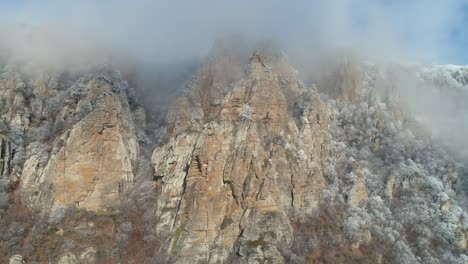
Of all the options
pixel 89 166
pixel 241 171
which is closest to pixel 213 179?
pixel 241 171

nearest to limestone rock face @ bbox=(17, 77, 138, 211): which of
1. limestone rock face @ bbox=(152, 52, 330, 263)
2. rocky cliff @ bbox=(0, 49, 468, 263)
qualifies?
rocky cliff @ bbox=(0, 49, 468, 263)

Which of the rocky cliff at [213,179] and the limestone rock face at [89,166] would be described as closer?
the rocky cliff at [213,179]

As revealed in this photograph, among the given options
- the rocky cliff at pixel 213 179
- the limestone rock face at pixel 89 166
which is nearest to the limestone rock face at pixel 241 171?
the rocky cliff at pixel 213 179

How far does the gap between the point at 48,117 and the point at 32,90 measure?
9308mm

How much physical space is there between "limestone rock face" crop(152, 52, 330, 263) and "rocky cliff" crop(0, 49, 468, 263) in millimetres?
242

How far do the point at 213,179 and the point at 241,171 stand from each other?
5.44 meters

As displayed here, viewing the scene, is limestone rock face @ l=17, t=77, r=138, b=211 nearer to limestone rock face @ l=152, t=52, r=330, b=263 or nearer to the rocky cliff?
the rocky cliff

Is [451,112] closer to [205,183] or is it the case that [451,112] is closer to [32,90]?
[205,183]

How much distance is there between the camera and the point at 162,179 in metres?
93.1

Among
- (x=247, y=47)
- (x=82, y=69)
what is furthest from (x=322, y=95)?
(x=82, y=69)

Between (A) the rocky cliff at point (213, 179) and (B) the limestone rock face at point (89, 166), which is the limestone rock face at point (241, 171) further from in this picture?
(B) the limestone rock face at point (89, 166)

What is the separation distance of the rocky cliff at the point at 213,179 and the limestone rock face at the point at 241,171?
24 centimetres

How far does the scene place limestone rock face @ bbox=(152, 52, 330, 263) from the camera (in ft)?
271

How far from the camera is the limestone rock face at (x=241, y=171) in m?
82.7
